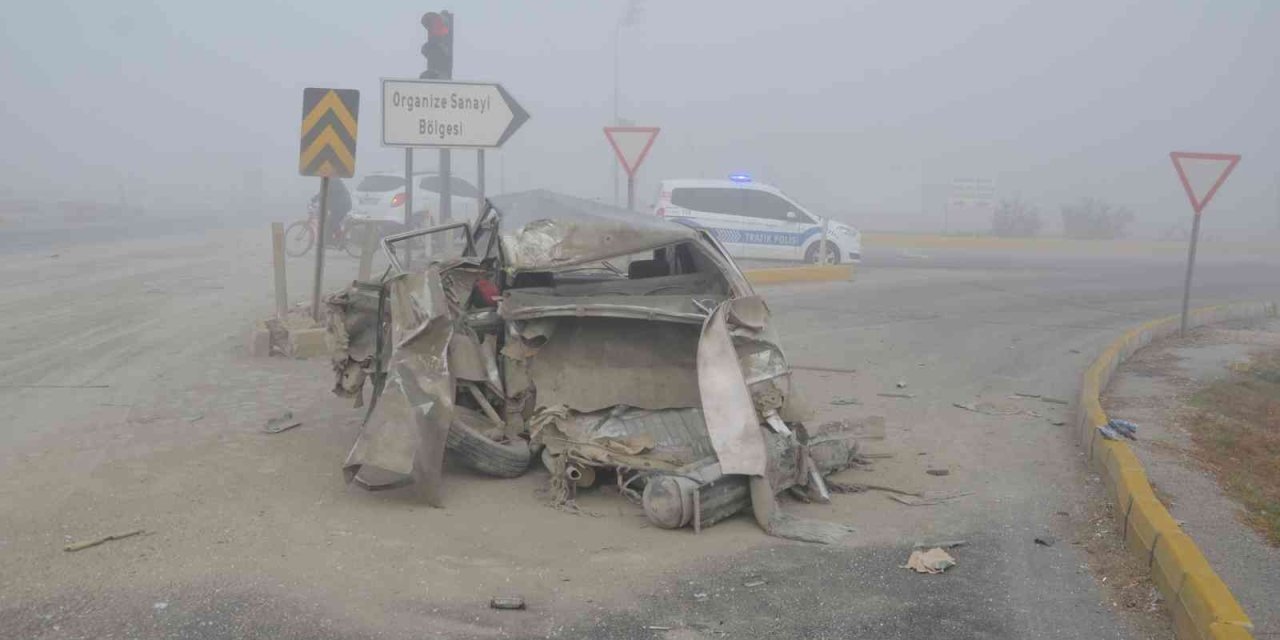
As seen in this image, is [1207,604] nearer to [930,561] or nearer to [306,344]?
[930,561]

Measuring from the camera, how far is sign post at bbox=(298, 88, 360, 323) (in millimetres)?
10195

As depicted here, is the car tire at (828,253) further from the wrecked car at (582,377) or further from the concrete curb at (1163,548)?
the wrecked car at (582,377)

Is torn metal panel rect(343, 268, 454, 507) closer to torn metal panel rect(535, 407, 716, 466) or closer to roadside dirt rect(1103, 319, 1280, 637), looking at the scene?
torn metal panel rect(535, 407, 716, 466)

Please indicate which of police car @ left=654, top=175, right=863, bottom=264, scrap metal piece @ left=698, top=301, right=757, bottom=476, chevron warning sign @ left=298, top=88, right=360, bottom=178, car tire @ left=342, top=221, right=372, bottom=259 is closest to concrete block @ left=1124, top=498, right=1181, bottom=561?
scrap metal piece @ left=698, top=301, right=757, bottom=476

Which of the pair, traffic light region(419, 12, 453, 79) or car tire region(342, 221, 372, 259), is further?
car tire region(342, 221, 372, 259)

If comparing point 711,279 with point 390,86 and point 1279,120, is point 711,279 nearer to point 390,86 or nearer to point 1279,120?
point 390,86

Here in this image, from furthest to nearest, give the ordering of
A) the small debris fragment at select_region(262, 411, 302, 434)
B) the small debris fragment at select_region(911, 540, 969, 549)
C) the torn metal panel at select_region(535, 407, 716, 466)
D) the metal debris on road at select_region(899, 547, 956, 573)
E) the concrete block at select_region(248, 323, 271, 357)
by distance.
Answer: the concrete block at select_region(248, 323, 271, 357)
the small debris fragment at select_region(262, 411, 302, 434)
the torn metal panel at select_region(535, 407, 716, 466)
the small debris fragment at select_region(911, 540, 969, 549)
the metal debris on road at select_region(899, 547, 956, 573)

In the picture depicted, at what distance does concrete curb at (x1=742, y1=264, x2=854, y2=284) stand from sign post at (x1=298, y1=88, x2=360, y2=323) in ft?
28.9

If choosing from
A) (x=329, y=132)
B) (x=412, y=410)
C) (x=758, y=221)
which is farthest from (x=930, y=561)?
(x=758, y=221)

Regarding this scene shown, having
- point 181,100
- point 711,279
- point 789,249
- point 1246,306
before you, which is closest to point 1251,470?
point 711,279

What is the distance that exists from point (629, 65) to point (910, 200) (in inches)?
1189

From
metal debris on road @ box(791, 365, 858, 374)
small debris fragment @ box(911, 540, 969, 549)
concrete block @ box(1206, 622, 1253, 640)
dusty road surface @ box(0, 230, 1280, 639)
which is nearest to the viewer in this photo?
concrete block @ box(1206, 622, 1253, 640)

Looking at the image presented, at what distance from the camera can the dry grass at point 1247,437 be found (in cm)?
622

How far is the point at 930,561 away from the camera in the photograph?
5.14 m
